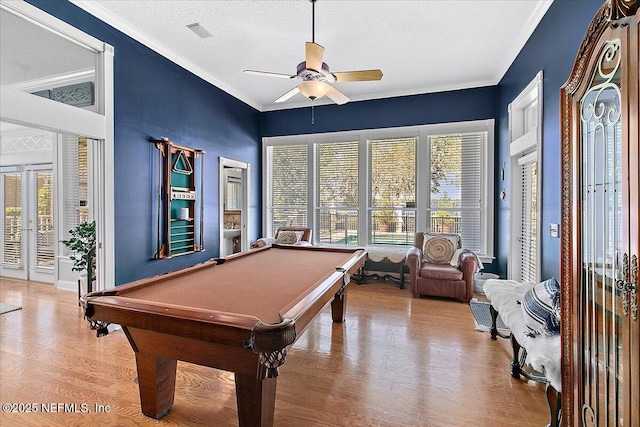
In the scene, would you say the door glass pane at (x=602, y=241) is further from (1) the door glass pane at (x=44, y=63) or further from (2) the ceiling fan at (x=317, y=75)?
(1) the door glass pane at (x=44, y=63)

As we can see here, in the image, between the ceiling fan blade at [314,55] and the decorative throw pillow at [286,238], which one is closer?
the ceiling fan blade at [314,55]

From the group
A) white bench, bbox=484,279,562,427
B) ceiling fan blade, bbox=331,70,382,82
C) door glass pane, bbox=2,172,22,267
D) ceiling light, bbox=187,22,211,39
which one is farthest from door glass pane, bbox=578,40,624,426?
door glass pane, bbox=2,172,22,267

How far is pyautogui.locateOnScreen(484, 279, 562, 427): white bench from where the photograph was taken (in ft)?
5.59

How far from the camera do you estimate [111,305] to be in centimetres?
158

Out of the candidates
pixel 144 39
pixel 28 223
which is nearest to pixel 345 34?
pixel 144 39

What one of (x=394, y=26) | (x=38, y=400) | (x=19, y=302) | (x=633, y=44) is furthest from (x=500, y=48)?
(x=19, y=302)

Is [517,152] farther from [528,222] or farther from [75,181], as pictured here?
[75,181]

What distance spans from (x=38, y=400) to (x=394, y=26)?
4486mm

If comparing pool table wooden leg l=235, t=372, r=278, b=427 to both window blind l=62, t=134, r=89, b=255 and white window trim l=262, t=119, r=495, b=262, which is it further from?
window blind l=62, t=134, r=89, b=255

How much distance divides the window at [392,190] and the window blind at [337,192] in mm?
333

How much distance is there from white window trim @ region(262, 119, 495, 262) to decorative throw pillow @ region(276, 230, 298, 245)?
697mm

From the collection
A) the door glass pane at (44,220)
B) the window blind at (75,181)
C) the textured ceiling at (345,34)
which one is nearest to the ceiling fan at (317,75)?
the textured ceiling at (345,34)

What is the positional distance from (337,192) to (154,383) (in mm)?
4571

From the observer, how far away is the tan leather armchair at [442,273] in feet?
14.0
